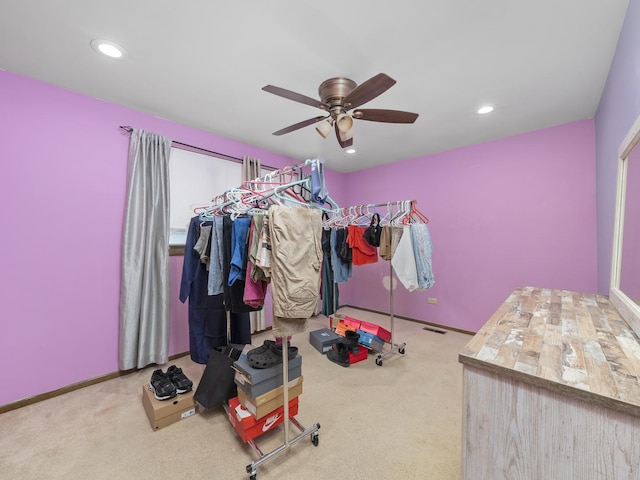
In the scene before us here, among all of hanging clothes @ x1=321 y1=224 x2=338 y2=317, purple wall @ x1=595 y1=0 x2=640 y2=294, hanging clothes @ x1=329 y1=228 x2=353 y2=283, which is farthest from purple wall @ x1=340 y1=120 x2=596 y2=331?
hanging clothes @ x1=321 y1=224 x2=338 y2=317

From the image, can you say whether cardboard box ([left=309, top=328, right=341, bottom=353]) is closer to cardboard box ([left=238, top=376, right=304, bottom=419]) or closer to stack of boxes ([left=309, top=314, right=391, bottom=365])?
stack of boxes ([left=309, top=314, right=391, bottom=365])

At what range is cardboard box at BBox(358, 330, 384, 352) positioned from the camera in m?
2.99

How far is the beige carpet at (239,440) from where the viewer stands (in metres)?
1.52

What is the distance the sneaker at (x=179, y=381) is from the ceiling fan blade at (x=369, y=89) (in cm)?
241

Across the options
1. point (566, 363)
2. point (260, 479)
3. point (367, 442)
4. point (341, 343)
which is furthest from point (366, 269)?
point (566, 363)

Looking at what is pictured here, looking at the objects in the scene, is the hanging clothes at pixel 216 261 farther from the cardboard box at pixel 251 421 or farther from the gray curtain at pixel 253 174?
the gray curtain at pixel 253 174

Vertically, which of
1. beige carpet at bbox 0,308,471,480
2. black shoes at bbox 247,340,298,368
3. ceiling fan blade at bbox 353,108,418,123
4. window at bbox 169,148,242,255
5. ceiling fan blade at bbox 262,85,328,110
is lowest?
beige carpet at bbox 0,308,471,480

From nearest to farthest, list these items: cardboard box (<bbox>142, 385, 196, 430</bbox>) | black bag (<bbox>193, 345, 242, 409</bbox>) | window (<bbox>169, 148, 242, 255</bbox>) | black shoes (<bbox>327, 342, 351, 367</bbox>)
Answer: cardboard box (<bbox>142, 385, 196, 430</bbox>)
black bag (<bbox>193, 345, 242, 409</bbox>)
black shoes (<bbox>327, 342, 351, 367</bbox>)
window (<bbox>169, 148, 242, 255</bbox>)

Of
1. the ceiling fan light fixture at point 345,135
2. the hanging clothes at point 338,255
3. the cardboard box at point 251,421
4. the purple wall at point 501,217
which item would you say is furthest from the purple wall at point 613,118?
the cardboard box at point 251,421

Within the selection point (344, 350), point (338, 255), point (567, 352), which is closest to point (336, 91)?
point (338, 255)

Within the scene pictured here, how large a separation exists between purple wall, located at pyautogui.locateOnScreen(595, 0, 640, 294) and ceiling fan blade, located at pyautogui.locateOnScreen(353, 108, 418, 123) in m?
1.12

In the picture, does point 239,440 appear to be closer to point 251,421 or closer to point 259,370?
point 251,421

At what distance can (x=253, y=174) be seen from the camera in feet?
11.6

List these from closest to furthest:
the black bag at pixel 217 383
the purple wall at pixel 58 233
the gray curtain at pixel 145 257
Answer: the black bag at pixel 217 383
the purple wall at pixel 58 233
the gray curtain at pixel 145 257
